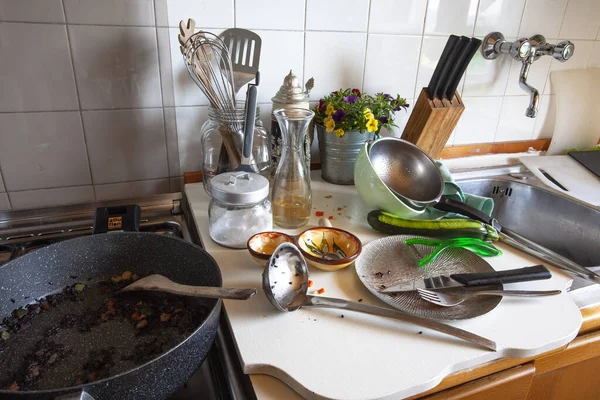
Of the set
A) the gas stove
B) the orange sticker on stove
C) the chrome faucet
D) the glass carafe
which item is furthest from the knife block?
the orange sticker on stove

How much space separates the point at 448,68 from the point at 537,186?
0.38 meters

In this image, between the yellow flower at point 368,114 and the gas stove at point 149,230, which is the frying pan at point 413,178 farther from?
the gas stove at point 149,230

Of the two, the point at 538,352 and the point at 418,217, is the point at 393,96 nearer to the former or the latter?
the point at 418,217

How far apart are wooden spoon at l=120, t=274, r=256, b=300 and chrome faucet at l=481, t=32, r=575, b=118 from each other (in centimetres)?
90

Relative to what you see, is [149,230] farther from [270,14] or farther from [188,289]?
A: [270,14]

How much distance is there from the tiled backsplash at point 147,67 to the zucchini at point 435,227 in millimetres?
373

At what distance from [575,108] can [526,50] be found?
0.30 meters

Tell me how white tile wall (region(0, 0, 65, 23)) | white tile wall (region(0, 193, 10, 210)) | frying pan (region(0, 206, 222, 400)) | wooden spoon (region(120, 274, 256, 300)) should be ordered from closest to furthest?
1. wooden spoon (region(120, 274, 256, 300))
2. frying pan (region(0, 206, 222, 400))
3. white tile wall (region(0, 0, 65, 23))
4. white tile wall (region(0, 193, 10, 210))

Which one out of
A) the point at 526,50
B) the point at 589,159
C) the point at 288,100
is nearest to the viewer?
the point at 288,100

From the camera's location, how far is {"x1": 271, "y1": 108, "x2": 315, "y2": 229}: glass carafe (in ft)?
2.31

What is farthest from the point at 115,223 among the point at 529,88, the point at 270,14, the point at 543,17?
the point at 543,17

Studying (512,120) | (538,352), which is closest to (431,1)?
(512,120)

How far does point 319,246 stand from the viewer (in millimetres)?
658

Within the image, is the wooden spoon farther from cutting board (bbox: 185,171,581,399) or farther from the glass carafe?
the glass carafe
